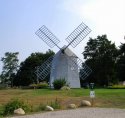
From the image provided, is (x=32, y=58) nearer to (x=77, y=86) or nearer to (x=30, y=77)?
(x=30, y=77)

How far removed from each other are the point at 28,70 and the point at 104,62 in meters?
27.3

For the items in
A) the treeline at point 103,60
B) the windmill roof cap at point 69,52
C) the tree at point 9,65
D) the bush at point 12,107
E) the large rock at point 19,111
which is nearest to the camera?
the large rock at point 19,111

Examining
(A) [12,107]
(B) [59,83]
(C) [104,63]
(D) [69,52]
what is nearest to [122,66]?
(C) [104,63]

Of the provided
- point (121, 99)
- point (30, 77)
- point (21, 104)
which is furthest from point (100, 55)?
point (21, 104)

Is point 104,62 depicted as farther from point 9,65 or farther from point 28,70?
point 9,65

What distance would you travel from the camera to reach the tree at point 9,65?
123781mm

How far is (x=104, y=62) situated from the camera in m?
89.1

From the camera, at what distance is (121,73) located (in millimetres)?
75375

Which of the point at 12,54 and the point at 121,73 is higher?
the point at 12,54

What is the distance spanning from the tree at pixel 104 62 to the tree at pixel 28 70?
2056cm

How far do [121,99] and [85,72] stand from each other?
109ft

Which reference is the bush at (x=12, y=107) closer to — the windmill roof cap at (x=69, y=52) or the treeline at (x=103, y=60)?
the windmill roof cap at (x=69, y=52)

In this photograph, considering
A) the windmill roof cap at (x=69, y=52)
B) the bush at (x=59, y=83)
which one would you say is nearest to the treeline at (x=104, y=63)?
the windmill roof cap at (x=69, y=52)

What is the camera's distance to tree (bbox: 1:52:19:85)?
124 m
